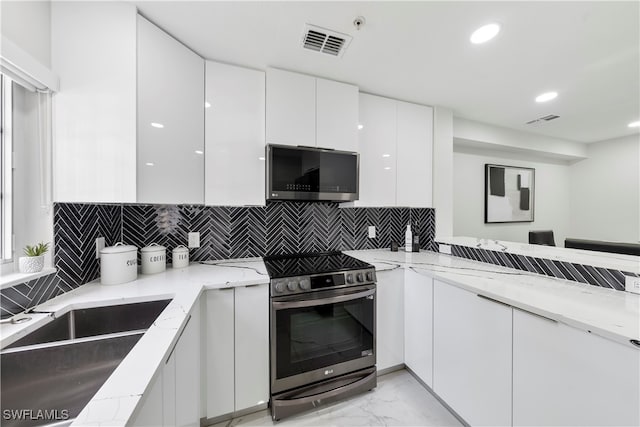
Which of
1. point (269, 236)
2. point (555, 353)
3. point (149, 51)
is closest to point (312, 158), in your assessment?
point (269, 236)

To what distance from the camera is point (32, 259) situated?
102 centimetres

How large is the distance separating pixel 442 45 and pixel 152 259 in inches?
92.8

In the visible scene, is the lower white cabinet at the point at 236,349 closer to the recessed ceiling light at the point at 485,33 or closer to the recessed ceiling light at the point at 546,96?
the recessed ceiling light at the point at 485,33

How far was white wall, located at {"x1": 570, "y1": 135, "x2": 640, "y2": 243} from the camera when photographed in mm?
3551

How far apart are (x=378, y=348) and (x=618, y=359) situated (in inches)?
49.9

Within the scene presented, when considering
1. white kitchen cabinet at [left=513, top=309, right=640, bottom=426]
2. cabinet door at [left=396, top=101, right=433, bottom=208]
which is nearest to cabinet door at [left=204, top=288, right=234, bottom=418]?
white kitchen cabinet at [left=513, top=309, right=640, bottom=426]

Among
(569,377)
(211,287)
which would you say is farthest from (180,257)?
(569,377)

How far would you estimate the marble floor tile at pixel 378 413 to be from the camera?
1.49 m

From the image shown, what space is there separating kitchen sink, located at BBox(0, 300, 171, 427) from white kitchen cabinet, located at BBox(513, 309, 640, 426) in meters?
1.75

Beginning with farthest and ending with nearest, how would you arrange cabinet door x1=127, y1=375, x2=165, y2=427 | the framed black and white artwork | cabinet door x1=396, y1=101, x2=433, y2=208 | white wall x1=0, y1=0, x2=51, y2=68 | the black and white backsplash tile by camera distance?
the framed black and white artwork < cabinet door x1=396, y1=101, x2=433, y2=208 < the black and white backsplash tile < white wall x1=0, y1=0, x2=51, y2=68 < cabinet door x1=127, y1=375, x2=165, y2=427

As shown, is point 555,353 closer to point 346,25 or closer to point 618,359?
point 618,359

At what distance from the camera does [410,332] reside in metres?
1.86

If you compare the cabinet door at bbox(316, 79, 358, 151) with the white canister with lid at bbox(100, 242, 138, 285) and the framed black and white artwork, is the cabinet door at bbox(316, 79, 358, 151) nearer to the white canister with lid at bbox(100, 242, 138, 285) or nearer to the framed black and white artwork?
the white canister with lid at bbox(100, 242, 138, 285)

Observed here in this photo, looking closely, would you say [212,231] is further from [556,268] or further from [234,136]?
[556,268]
